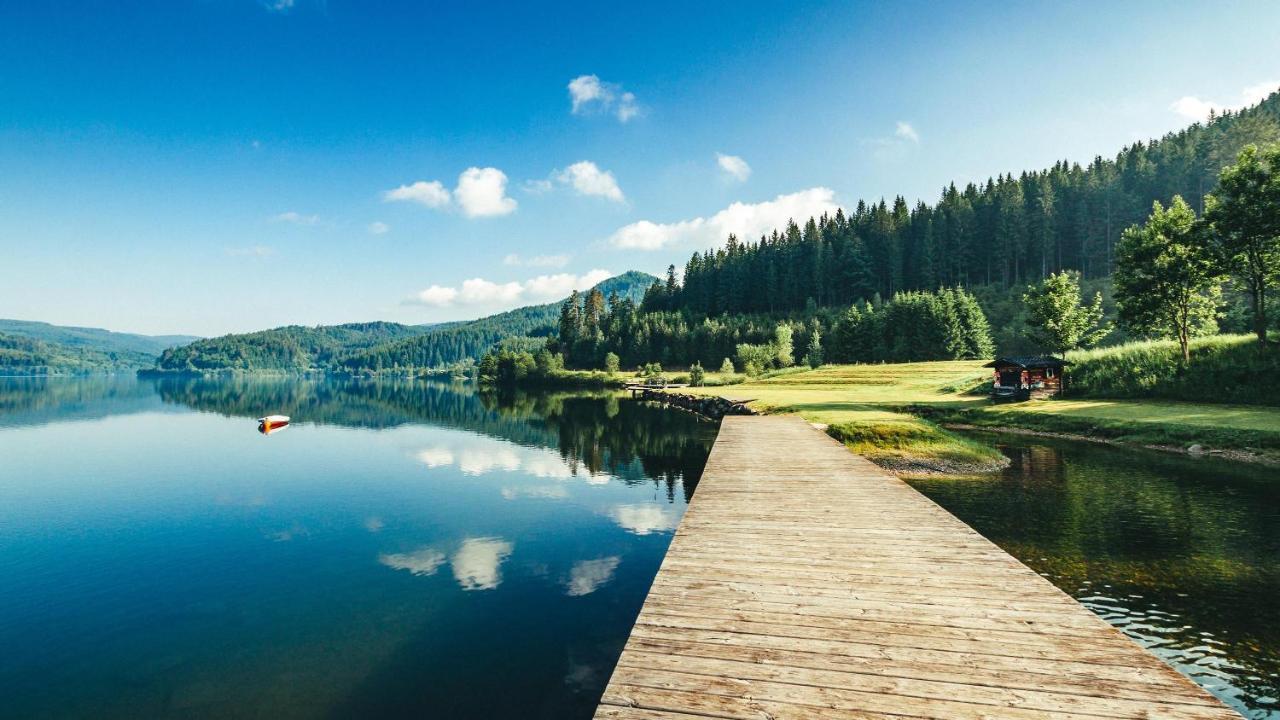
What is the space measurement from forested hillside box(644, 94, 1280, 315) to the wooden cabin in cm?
9179

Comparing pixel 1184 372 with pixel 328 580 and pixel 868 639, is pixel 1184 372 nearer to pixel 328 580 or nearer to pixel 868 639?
pixel 868 639

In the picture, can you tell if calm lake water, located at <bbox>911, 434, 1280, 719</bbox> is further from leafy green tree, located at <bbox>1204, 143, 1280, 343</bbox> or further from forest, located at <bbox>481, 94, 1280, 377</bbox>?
forest, located at <bbox>481, 94, 1280, 377</bbox>

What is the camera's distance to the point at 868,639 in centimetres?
758

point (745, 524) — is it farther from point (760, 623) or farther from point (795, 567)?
point (760, 623)

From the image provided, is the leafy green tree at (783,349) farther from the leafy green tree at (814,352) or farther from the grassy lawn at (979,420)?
the grassy lawn at (979,420)

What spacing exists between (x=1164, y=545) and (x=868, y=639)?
16.0 m

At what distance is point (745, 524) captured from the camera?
1380 cm

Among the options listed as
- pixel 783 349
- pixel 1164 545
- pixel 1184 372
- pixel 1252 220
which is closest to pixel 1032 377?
pixel 1184 372

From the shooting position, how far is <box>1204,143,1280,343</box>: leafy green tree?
39750mm

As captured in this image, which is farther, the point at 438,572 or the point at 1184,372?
the point at 1184,372

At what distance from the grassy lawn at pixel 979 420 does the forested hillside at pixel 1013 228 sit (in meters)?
84.7

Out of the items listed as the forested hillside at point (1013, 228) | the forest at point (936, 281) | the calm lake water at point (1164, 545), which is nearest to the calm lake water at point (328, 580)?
the calm lake water at point (1164, 545)

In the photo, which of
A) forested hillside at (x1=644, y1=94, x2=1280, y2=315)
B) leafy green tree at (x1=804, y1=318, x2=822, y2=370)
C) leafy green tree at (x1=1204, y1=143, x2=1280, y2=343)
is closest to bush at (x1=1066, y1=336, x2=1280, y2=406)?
leafy green tree at (x1=1204, y1=143, x2=1280, y2=343)

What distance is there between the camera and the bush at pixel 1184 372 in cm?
3872
